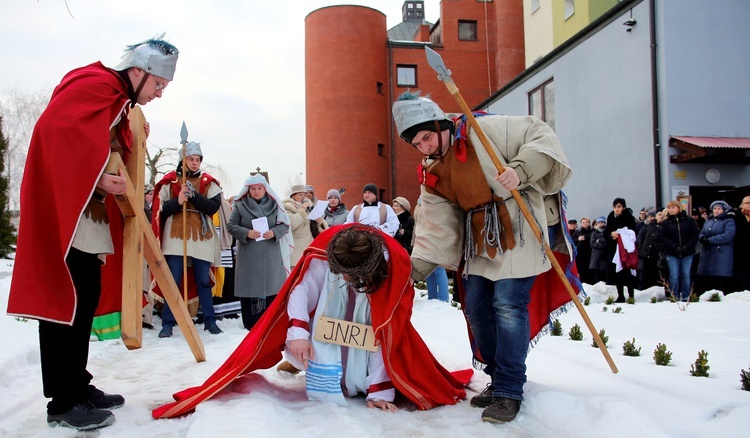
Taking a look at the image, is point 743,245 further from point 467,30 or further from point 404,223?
point 467,30

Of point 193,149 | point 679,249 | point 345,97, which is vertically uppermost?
point 345,97

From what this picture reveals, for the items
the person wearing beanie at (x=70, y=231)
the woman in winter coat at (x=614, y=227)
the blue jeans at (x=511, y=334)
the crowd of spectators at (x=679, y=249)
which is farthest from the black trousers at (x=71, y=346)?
the woman in winter coat at (x=614, y=227)

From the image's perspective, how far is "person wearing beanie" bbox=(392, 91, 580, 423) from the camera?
302 centimetres

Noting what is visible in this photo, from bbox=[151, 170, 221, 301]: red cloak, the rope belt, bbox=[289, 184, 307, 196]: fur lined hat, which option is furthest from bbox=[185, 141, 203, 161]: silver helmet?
the rope belt

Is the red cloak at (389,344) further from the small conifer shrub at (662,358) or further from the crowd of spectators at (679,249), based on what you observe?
the crowd of spectators at (679,249)

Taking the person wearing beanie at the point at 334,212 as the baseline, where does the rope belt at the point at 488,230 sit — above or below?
below

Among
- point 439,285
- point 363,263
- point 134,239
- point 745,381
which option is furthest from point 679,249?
point 134,239

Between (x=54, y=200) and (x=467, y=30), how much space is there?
29.3m

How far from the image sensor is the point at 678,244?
8.73 meters

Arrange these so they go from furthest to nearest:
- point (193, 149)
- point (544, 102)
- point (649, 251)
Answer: point (544, 102) < point (649, 251) < point (193, 149)

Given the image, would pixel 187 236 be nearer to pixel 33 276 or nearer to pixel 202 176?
pixel 202 176

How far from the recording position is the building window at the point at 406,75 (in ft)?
95.7

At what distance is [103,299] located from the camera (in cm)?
334

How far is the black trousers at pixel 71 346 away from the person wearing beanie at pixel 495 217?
1.72 meters
